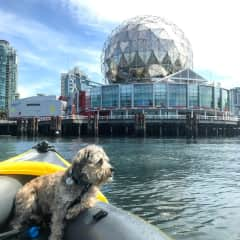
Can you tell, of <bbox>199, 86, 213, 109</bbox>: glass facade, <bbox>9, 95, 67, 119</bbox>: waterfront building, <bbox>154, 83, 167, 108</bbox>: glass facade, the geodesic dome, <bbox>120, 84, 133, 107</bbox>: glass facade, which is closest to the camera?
<bbox>154, 83, 167, 108</bbox>: glass facade

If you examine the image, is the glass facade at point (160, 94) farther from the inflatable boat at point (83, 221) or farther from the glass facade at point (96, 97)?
the inflatable boat at point (83, 221)

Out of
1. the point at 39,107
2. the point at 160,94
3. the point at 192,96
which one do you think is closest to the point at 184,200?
the point at 160,94

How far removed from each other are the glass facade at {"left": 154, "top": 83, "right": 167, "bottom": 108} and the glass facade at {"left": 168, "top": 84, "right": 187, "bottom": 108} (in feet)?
4.25

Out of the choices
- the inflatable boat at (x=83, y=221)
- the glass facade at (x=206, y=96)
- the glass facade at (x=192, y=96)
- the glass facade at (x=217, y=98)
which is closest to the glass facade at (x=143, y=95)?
the glass facade at (x=192, y=96)

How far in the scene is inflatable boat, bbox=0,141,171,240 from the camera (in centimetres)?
441

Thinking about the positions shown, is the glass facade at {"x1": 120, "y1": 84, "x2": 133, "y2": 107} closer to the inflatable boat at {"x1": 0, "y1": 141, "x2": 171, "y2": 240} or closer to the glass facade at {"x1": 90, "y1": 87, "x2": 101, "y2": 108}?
the glass facade at {"x1": 90, "y1": 87, "x2": 101, "y2": 108}

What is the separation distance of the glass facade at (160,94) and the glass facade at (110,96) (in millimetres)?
9415

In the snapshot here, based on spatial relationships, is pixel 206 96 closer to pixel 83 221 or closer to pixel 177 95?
pixel 177 95

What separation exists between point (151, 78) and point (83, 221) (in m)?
106

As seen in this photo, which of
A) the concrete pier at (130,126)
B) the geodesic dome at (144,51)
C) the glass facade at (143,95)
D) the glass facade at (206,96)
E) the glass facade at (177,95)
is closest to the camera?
the concrete pier at (130,126)

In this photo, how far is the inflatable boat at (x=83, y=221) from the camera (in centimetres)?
441

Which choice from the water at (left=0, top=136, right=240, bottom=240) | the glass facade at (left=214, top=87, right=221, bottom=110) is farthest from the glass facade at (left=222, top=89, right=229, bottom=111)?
the water at (left=0, top=136, right=240, bottom=240)

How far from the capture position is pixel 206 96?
109688 mm

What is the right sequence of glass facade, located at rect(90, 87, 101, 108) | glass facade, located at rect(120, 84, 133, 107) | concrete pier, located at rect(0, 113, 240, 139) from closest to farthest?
concrete pier, located at rect(0, 113, 240, 139) → glass facade, located at rect(120, 84, 133, 107) → glass facade, located at rect(90, 87, 101, 108)
